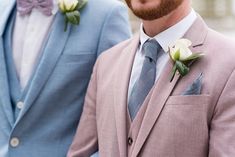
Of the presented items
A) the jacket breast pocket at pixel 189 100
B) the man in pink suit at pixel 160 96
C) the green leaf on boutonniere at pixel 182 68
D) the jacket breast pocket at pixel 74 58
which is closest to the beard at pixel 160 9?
the man in pink suit at pixel 160 96

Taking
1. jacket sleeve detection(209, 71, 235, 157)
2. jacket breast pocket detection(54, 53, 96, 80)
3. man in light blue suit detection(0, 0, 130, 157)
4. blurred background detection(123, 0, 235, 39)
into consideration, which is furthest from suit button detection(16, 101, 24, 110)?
blurred background detection(123, 0, 235, 39)

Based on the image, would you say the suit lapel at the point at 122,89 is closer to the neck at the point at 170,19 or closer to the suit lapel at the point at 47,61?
the neck at the point at 170,19

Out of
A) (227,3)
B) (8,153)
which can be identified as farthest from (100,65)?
(227,3)

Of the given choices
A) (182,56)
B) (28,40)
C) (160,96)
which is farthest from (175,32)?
(28,40)

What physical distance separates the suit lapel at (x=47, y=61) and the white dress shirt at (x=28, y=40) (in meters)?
0.05

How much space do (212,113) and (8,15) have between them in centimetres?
114

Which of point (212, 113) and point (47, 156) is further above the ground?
point (212, 113)

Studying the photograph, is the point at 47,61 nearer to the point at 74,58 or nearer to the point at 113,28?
the point at 74,58

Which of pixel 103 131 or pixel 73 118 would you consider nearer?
pixel 103 131

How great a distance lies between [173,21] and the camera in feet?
7.93

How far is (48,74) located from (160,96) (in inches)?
25.2

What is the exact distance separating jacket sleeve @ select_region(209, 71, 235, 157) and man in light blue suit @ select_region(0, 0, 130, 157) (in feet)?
2.48

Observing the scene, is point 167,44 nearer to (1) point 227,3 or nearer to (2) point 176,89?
(2) point 176,89

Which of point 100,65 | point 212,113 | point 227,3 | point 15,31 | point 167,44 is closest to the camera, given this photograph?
point 212,113
